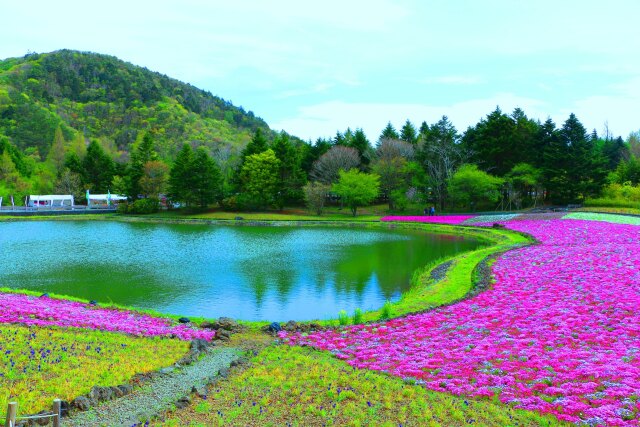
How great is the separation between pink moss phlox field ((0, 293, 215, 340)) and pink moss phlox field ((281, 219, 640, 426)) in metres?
4.10

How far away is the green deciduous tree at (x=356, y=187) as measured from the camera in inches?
2574

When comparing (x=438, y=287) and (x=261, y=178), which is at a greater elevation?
(x=261, y=178)

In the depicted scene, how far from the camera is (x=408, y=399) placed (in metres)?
9.58

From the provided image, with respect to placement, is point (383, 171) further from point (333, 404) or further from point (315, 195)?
point (333, 404)

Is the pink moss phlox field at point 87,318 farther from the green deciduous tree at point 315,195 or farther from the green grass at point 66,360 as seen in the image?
the green deciduous tree at point 315,195

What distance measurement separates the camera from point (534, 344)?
12914 millimetres

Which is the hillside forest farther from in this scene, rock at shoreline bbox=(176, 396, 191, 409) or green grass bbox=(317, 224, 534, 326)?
rock at shoreline bbox=(176, 396, 191, 409)

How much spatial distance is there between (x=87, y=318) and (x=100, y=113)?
559 feet

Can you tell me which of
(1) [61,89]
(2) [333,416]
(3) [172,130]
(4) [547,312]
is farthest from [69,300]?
(1) [61,89]

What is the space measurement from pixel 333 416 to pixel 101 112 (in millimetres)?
180559

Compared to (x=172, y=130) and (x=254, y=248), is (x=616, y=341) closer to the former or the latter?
(x=254, y=248)

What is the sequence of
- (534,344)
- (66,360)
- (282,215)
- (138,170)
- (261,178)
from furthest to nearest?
(138,170) → (261,178) → (282,215) → (534,344) → (66,360)

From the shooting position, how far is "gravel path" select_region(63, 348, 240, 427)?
850 cm

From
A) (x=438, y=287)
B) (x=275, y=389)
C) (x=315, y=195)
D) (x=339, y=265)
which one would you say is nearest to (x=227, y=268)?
(x=339, y=265)
